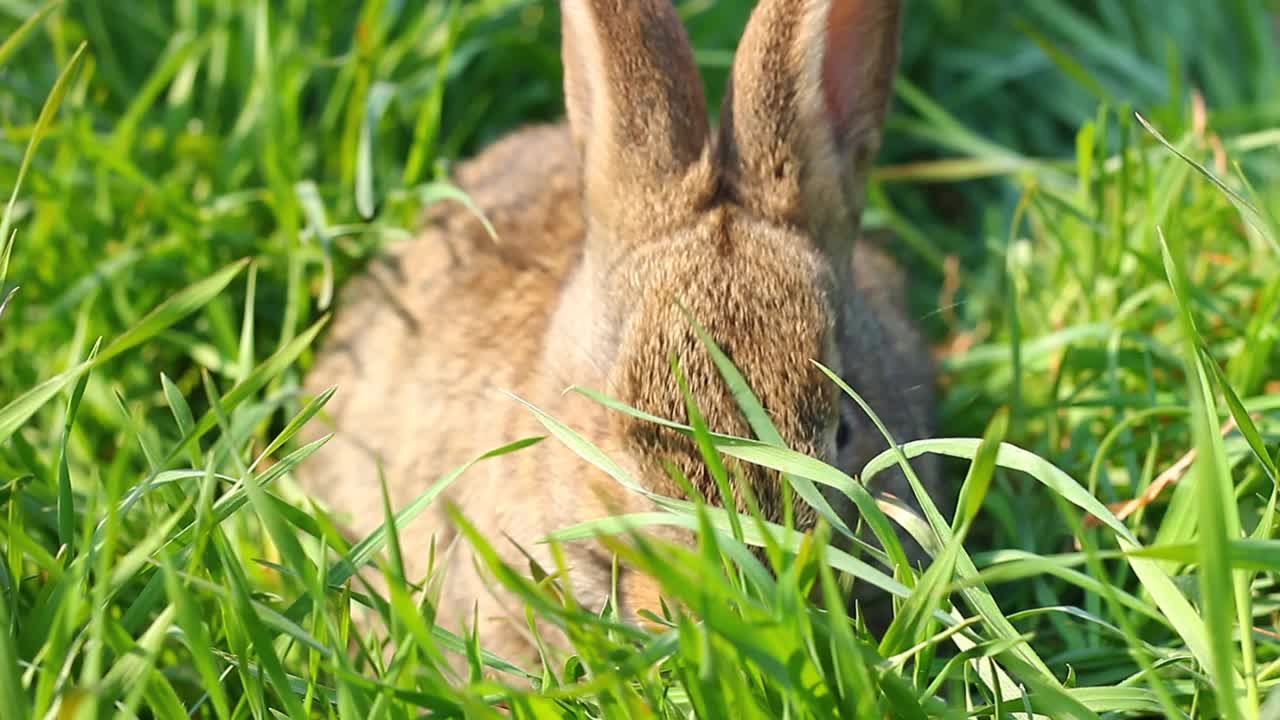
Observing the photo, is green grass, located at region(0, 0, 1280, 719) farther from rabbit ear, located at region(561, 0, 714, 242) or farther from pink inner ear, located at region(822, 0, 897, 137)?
rabbit ear, located at region(561, 0, 714, 242)

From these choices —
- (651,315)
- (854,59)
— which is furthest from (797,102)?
(651,315)

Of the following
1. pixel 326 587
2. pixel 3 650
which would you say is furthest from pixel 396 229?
pixel 3 650

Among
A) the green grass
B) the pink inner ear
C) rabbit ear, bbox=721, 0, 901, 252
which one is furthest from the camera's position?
the pink inner ear

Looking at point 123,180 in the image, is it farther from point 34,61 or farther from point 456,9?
point 456,9

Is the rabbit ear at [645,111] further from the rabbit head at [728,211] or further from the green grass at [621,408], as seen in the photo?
the green grass at [621,408]

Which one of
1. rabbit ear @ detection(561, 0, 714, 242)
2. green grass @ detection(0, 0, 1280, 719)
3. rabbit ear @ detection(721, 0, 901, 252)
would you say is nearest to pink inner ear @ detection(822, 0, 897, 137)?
rabbit ear @ detection(721, 0, 901, 252)

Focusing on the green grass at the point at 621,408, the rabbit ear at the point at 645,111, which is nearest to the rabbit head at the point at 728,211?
the rabbit ear at the point at 645,111
